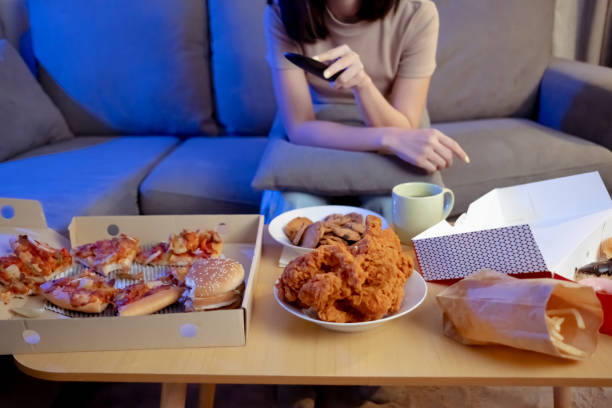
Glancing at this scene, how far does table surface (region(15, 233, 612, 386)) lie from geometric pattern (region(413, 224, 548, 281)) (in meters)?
0.14

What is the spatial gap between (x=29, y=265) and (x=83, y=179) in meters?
0.78

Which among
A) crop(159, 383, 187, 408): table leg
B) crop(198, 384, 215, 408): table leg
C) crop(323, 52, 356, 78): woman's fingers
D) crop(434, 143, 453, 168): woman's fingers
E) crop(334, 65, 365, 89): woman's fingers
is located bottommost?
crop(198, 384, 215, 408): table leg

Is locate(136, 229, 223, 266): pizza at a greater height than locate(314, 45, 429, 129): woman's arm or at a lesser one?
lesser

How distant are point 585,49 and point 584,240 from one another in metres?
2.02

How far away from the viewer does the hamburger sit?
801 mm

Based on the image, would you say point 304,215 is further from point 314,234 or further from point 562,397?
point 562,397

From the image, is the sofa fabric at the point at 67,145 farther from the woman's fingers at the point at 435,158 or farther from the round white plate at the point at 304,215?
the woman's fingers at the point at 435,158

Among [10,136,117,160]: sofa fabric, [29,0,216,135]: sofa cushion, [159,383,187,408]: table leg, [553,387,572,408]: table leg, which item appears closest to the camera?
[159,383,187,408]: table leg

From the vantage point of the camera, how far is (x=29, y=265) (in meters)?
0.90

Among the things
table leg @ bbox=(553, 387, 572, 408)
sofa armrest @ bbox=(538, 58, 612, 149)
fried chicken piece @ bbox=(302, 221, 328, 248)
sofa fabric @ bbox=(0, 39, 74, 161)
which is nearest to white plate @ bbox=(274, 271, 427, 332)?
fried chicken piece @ bbox=(302, 221, 328, 248)

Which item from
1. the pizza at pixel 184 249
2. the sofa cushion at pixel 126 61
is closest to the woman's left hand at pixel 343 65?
the pizza at pixel 184 249

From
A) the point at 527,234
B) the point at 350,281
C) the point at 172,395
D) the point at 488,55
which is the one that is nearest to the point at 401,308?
the point at 350,281

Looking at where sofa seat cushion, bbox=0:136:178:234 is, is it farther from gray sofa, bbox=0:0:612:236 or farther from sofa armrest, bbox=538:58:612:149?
sofa armrest, bbox=538:58:612:149

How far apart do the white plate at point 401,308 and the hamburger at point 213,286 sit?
7 centimetres
